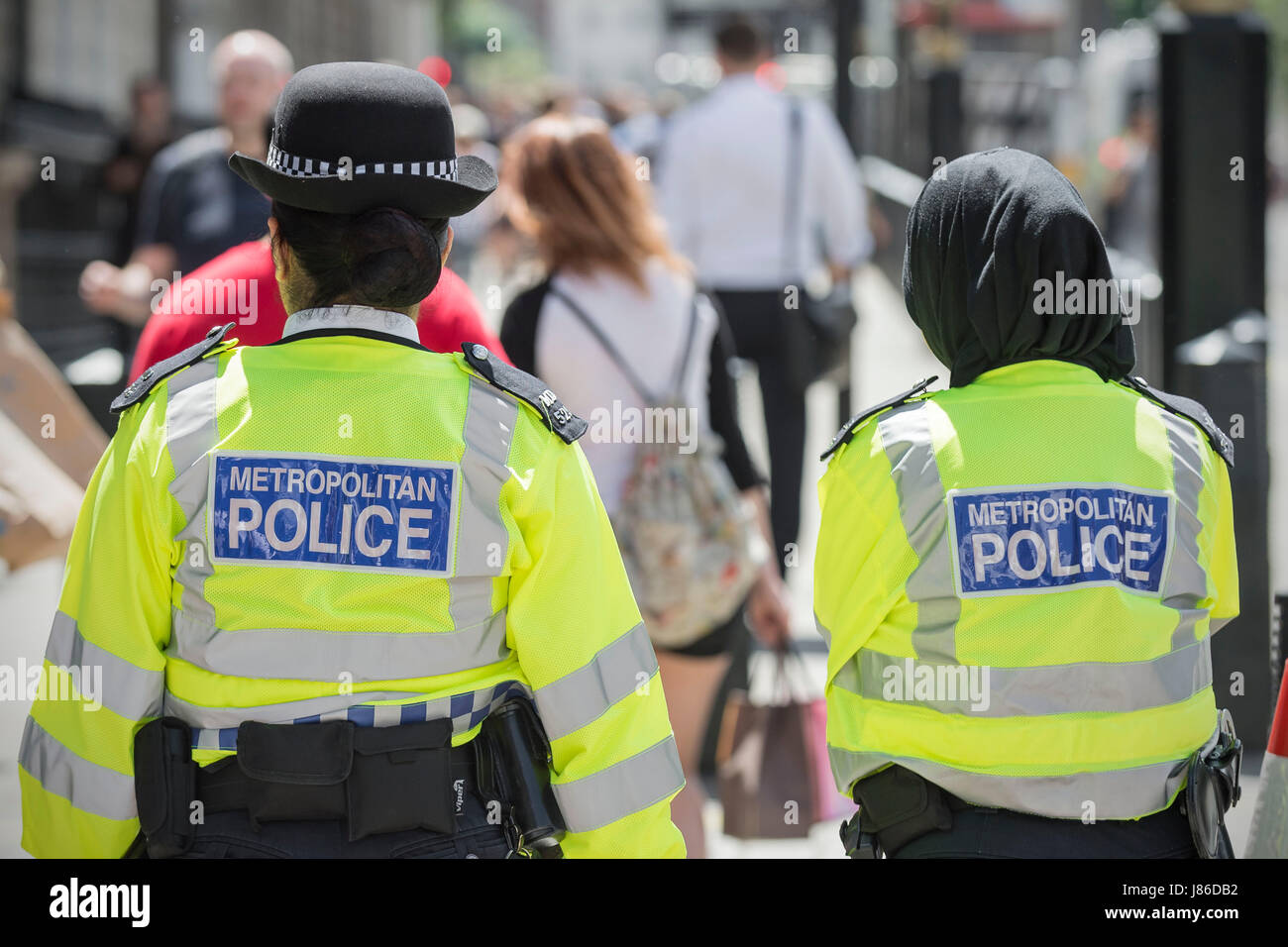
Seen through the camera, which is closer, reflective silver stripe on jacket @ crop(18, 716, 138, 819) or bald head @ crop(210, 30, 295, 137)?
reflective silver stripe on jacket @ crop(18, 716, 138, 819)

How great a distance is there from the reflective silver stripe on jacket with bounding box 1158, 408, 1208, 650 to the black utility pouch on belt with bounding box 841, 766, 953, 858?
0.43 meters

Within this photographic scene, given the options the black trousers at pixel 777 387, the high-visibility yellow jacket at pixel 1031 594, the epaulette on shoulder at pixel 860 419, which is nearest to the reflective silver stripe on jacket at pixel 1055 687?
the high-visibility yellow jacket at pixel 1031 594

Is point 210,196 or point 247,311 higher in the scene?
point 210,196

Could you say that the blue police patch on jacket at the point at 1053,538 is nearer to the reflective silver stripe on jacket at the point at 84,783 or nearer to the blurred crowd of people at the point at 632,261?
the blurred crowd of people at the point at 632,261

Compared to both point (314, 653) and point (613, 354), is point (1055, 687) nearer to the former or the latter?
point (314, 653)

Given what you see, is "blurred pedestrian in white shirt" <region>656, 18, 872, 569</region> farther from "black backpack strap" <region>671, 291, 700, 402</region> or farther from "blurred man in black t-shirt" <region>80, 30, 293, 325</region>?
"black backpack strap" <region>671, 291, 700, 402</region>

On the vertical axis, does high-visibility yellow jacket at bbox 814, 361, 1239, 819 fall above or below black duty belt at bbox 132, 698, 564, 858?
above

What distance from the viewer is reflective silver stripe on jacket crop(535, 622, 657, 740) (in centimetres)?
231

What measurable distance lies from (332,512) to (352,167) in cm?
50

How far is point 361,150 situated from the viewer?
2.33 m

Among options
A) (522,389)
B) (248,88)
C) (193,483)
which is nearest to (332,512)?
(193,483)

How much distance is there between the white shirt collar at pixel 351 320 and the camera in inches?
92.3

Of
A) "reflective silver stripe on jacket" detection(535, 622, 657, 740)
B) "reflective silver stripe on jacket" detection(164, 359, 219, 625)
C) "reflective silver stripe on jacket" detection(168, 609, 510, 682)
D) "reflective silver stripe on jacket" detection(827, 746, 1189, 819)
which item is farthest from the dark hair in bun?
"reflective silver stripe on jacket" detection(827, 746, 1189, 819)

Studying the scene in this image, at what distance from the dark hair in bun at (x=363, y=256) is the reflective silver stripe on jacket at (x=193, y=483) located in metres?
0.25
